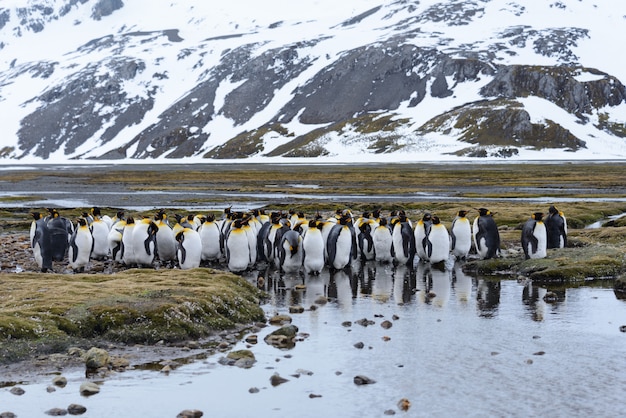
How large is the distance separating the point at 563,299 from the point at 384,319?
181 inches

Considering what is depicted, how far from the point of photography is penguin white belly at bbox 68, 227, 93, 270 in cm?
2105

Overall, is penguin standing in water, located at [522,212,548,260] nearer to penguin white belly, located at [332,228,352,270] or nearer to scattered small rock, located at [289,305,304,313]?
penguin white belly, located at [332,228,352,270]

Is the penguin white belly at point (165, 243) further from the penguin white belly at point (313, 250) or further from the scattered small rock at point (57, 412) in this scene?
the scattered small rock at point (57, 412)

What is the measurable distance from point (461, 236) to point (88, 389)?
583 inches

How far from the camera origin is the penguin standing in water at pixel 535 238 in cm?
2119

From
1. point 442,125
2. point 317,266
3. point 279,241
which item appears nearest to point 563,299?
point 317,266

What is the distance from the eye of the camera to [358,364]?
11773mm

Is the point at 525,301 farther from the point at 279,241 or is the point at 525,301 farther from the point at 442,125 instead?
the point at 442,125

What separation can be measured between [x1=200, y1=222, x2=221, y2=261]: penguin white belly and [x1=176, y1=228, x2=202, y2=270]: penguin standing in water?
1.63 m

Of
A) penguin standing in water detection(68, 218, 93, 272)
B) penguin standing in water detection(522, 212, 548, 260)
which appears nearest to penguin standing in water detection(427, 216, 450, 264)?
penguin standing in water detection(522, 212, 548, 260)

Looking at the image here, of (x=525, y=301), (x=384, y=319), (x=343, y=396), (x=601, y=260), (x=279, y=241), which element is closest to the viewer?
(x=343, y=396)

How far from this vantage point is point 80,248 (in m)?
21.1

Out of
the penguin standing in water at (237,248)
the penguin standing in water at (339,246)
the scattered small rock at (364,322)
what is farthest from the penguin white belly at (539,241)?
Result: the scattered small rock at (364,322)

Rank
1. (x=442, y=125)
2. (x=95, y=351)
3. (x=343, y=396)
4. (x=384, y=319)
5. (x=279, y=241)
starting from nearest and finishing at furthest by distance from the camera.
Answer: (x=343, y=396)
(x=95, y=351)
(x=384, y=319)
(x=279, y=241)
(x=442, y=125)
